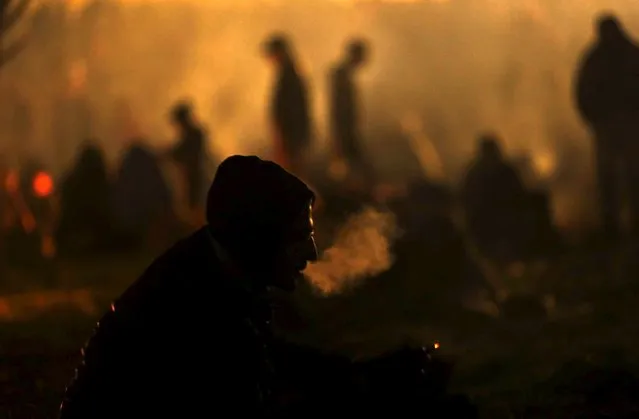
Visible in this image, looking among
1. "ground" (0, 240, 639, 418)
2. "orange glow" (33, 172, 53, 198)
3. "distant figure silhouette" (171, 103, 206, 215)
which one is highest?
"orange glow" (33, 172, 53, 198)

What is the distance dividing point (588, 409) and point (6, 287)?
785 cm

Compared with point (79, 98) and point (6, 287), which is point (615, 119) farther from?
Answer: point (79, 98)

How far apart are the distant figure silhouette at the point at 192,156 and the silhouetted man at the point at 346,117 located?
2.21 m

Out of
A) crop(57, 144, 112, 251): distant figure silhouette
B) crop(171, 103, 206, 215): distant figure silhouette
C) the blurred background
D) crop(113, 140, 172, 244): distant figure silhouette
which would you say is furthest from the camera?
crop(171, 103, 206, 215): distant figure silhouette

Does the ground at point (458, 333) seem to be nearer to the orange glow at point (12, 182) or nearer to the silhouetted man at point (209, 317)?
the silhouetted man at point (209, 317)

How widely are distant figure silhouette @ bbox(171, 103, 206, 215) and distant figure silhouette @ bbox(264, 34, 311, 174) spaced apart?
1004mm

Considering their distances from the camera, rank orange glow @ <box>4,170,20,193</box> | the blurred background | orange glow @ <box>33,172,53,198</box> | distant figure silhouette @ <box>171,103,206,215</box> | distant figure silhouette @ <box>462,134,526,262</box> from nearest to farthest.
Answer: the blurred background
distant figure silhouette @ <box>462,134,526,262</box>
distant figure silhouette @ <box>171,103,206,215</box>
orange glow @ <box>33,172,53,198</box>
orange glow @ <box>4,170,20,193</box>

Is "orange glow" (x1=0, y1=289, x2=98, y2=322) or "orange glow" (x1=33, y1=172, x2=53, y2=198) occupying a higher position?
"orange glow" (x1=33, y1=172, x2=53, y2=198)

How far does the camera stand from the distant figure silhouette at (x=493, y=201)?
1140 centimetres

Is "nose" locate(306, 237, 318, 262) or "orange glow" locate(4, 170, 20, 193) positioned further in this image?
"orange glow" locate(4, 170, 20, 193)

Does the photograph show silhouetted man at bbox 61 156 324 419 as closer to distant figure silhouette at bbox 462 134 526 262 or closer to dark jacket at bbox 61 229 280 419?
dark jacket at bbox 61 229 280 419

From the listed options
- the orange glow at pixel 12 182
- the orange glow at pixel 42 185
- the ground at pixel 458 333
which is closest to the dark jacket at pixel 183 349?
the ground at pixel 458 333

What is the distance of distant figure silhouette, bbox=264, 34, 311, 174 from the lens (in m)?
14.9

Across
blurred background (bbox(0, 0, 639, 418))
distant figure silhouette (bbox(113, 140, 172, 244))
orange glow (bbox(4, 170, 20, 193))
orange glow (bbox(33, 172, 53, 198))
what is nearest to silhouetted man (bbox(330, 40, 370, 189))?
blurred background (bbox(0, 0, 639, 418))
